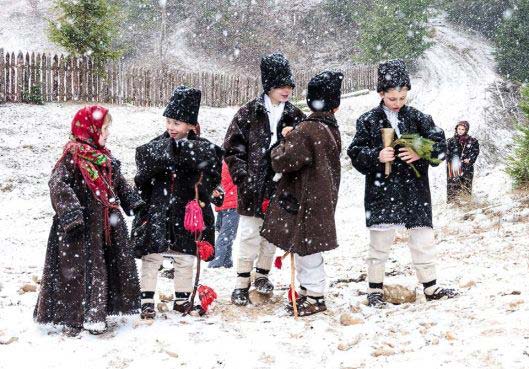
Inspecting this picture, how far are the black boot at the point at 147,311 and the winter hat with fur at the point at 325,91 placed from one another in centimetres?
222

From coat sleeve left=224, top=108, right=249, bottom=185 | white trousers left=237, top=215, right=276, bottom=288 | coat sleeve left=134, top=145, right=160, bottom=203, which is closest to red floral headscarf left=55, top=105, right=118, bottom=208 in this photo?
coat sleeve left=134, top=145, right=160, bottom=203

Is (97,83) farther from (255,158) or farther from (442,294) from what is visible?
(442,294)

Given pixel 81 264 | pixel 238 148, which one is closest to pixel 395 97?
pixel 238 148

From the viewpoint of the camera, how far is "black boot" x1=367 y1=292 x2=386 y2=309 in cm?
502

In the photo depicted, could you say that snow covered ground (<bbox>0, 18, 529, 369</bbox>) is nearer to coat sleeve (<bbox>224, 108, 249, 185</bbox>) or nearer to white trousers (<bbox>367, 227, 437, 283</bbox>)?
white trousers (<bbox>367, 227, 437, 283</bbox>)

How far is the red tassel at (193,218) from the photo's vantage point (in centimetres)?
462

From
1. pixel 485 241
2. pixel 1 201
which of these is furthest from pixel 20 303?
pixel 1 201

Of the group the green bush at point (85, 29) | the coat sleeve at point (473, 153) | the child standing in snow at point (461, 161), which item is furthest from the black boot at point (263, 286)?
the green bush at point (85, 29)

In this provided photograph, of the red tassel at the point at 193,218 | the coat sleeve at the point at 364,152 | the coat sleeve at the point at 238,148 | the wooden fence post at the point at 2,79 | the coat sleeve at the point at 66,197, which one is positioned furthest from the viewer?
the wooden fence post at the point at 2,79

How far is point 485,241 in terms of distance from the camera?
7156 mm

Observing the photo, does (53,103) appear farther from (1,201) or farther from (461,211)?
(461,211)

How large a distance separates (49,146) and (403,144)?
12111 mm

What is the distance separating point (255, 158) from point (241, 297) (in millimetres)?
1292

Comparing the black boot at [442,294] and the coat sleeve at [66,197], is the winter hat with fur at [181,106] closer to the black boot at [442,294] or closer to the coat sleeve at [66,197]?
the coat sleeve at [66,197]
